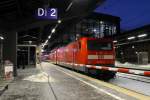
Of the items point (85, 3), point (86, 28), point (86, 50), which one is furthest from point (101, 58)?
point (86, 28)

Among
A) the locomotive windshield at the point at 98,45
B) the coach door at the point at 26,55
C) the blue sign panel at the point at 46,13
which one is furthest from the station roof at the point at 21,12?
the coach door at the point at 26,55

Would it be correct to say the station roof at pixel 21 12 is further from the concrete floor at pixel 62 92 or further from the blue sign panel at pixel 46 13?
the concrete floor at pixel 62 92

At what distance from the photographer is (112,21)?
80875 mm

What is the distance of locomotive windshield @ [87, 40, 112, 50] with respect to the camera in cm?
2298

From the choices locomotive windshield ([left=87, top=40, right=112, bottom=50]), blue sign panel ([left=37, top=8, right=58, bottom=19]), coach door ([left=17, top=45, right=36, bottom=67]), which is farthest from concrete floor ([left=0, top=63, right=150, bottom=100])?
coach door ([left=17, top=45, right=36, bottom=67])

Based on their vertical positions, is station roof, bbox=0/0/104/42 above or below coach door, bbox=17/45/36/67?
above

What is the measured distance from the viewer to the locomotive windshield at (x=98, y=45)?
75.4 ft

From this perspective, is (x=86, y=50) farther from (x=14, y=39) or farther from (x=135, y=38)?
(x=135, y=38)

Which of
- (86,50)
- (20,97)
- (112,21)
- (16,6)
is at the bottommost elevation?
(20,97)

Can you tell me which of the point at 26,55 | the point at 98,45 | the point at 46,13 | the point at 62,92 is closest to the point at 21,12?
the point at 46,13

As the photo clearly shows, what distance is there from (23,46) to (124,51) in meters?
23.5

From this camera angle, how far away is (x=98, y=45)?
911 inches

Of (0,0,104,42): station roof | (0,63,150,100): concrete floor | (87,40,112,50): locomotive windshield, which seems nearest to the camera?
(0,63,150,100): concrete floor

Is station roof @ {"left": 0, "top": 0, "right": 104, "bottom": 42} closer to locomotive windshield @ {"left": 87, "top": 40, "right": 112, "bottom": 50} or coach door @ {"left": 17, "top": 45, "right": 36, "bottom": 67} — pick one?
locomotive windshield @ {"left": 87, "top": 40, "right": 112, "bottom": 50}
